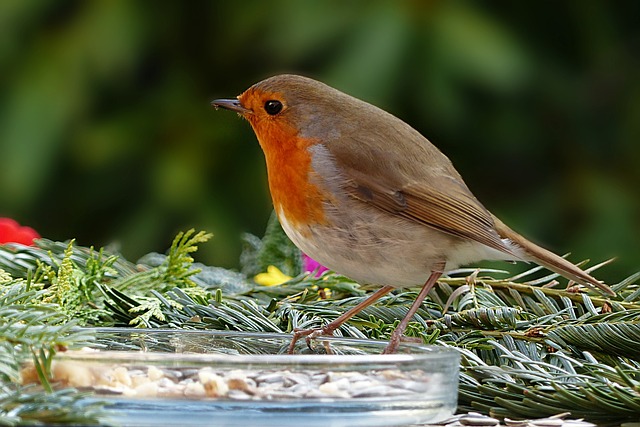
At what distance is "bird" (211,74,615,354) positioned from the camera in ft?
5.84

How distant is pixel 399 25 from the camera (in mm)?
3650

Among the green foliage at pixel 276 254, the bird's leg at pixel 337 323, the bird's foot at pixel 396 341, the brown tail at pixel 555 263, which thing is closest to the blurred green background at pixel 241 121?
the green foliage at pixel 276 254

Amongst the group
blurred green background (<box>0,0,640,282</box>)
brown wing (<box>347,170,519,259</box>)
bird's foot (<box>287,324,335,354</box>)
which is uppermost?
blurred green background (<box>0,0,640,282</box>)

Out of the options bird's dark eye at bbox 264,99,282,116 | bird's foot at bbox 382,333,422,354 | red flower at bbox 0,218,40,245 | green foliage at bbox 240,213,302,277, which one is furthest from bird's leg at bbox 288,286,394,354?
red flower at bbox 0,218,40,245

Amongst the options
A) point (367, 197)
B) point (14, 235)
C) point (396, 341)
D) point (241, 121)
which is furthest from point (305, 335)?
point (241, 121)

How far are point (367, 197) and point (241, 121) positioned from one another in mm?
2033

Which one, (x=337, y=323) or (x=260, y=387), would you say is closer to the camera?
(x=260, y=387)

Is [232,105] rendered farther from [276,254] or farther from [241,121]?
[241,121]

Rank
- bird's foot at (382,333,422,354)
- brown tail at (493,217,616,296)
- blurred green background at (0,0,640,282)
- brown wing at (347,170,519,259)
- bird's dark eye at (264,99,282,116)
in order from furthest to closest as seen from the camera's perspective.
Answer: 1. blurred green background at (0,0,640,282)
2. bird's dark eye at (264,99,282,116)
3. brown wing at (347,170,519,259)
4. brown tail at (493,217,616,296)
5. bird's foot at (382,333,422,354)

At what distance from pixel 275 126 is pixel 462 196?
38 cm

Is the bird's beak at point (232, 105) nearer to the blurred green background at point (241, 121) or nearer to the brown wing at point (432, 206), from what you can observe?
the brown wing at point (432, 206)

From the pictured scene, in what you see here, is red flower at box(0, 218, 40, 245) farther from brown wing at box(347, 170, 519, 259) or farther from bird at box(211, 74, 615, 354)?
brown wing at box(347, 170, 519, 259)

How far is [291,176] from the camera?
6.12 feet

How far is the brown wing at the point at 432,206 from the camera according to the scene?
1864mm
